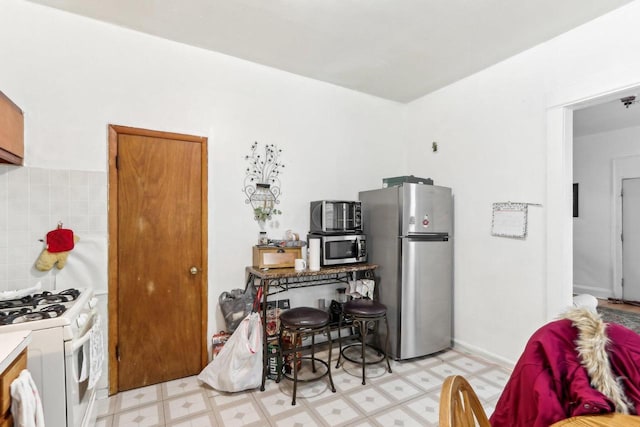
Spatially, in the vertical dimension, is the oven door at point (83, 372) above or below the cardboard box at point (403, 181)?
below

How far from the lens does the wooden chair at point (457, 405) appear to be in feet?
2.64

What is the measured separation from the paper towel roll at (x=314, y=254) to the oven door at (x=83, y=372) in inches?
62.7

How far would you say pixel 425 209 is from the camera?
9.76 ft

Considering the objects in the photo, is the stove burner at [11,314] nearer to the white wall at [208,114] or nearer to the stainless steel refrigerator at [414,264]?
the white wall at [208,114]

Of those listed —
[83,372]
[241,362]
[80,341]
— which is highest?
[80,341]

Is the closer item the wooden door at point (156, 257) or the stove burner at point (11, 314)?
the stove burner at point (11, 314)

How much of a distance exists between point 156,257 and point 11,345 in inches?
52.3

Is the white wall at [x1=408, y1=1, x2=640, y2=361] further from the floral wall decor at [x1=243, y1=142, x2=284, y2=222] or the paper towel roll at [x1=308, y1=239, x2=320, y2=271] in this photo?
the floral wall decor at [x1=243, y1=142, x2=284, y2=222]

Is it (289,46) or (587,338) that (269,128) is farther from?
(587,338)

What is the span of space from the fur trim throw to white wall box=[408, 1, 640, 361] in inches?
58.8

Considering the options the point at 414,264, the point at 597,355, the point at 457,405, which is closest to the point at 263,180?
the point at 414,264

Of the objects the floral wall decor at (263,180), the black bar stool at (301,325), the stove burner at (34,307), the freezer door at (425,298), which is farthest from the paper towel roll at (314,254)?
the stove burner at (34,307)

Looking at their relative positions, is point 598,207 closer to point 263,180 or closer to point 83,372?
point 263,180

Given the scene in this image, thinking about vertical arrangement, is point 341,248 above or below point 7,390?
above
